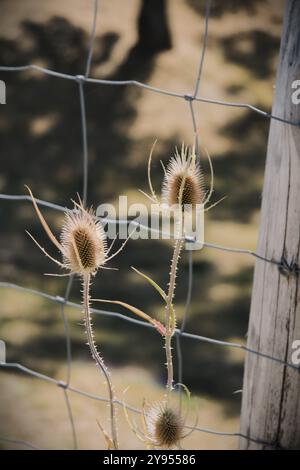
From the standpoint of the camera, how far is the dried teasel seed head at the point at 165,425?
1.45m

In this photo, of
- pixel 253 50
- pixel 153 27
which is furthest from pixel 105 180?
pixel 253 50

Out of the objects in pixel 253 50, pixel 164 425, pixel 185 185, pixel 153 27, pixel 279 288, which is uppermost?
pixel 153 27

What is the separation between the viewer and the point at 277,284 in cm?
150

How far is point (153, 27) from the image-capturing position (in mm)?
5656

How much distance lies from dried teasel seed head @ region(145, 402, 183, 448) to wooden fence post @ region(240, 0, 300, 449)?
0.23 m

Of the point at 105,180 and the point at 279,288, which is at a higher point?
the point at 105,180

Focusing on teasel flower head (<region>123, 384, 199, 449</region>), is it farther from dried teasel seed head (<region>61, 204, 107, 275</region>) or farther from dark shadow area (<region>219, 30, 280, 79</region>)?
dark shadow area (<region>219, 30, 280, 79</region>)

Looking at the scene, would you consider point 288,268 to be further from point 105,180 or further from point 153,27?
point 153,27

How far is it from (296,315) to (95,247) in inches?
17.1

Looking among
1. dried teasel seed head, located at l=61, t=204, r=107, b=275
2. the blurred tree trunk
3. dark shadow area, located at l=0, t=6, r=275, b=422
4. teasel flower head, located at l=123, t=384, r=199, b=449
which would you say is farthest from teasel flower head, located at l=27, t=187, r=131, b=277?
the blurred tree trunk

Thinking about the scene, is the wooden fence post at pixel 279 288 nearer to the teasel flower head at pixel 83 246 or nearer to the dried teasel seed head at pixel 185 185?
the dried teasel seed head at pixel 185 185

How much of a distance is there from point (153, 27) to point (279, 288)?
4488 mm

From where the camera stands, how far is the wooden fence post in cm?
140
